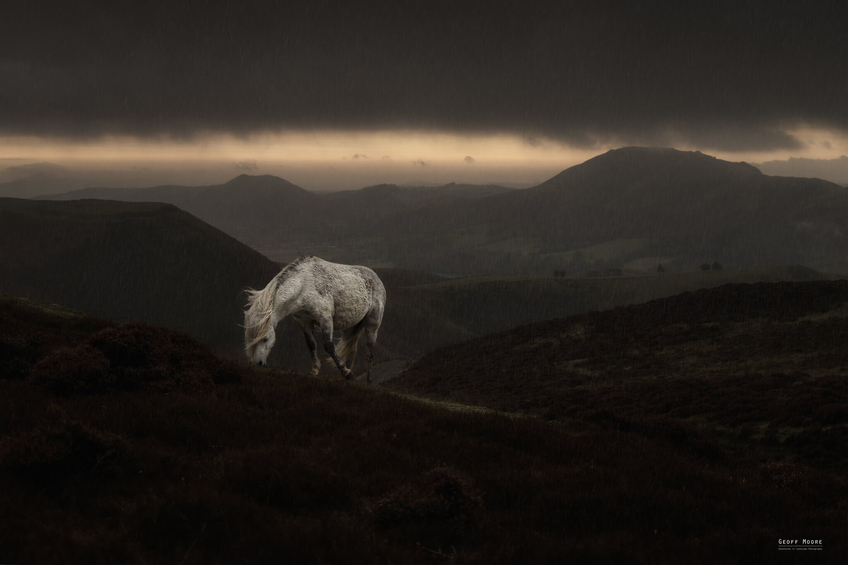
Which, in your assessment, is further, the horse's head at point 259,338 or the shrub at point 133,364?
the horse's head at point 259,338

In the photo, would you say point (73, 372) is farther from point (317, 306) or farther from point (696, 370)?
point (696, 370)

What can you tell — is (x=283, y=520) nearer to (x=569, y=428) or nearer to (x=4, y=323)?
(x=569, y=428)

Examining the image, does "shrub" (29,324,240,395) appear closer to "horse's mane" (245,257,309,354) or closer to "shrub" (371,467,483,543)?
"horse's mane" (245,257,309,354)

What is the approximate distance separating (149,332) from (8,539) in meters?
6.61

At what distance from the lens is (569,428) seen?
10695 millimetres

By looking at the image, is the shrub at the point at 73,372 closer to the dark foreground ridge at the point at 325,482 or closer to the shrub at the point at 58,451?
the dark foreground ridge at the point at 325,482

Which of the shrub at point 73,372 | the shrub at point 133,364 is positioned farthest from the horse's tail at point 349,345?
the shrub at point 73,372

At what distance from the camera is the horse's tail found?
1794cm

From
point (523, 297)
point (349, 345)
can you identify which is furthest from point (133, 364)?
point (523, 297)

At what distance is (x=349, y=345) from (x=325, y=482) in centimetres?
1223

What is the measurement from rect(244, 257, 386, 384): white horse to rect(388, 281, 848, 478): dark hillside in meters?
4.33

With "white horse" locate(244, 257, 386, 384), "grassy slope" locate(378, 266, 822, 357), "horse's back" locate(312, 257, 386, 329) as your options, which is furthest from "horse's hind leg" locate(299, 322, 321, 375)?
"grassy slope" locate(378, 266, 822, 357)

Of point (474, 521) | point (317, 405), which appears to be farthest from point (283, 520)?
point (317, 405)

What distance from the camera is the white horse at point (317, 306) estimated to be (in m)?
13.1
